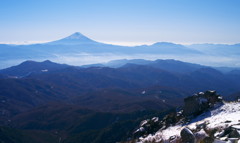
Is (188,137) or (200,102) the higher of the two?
(188,137)

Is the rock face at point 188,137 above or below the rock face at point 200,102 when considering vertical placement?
above

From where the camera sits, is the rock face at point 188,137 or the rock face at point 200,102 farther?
the rock face at point 200,102

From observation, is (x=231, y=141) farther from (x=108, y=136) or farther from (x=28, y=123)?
(x=28, y=123)

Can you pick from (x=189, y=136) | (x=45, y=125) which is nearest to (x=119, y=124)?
(x=189, y=136)

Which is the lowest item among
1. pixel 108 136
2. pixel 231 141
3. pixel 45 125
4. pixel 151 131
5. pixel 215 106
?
pixel 45 125

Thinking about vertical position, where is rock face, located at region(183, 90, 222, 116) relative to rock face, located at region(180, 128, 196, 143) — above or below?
below

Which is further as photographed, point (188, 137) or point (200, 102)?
point (200, 102)

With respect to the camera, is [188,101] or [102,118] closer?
[188,101]

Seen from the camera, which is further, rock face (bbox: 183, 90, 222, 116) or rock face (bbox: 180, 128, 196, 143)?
rock face (bbox: 183, 90, 222, 116)
